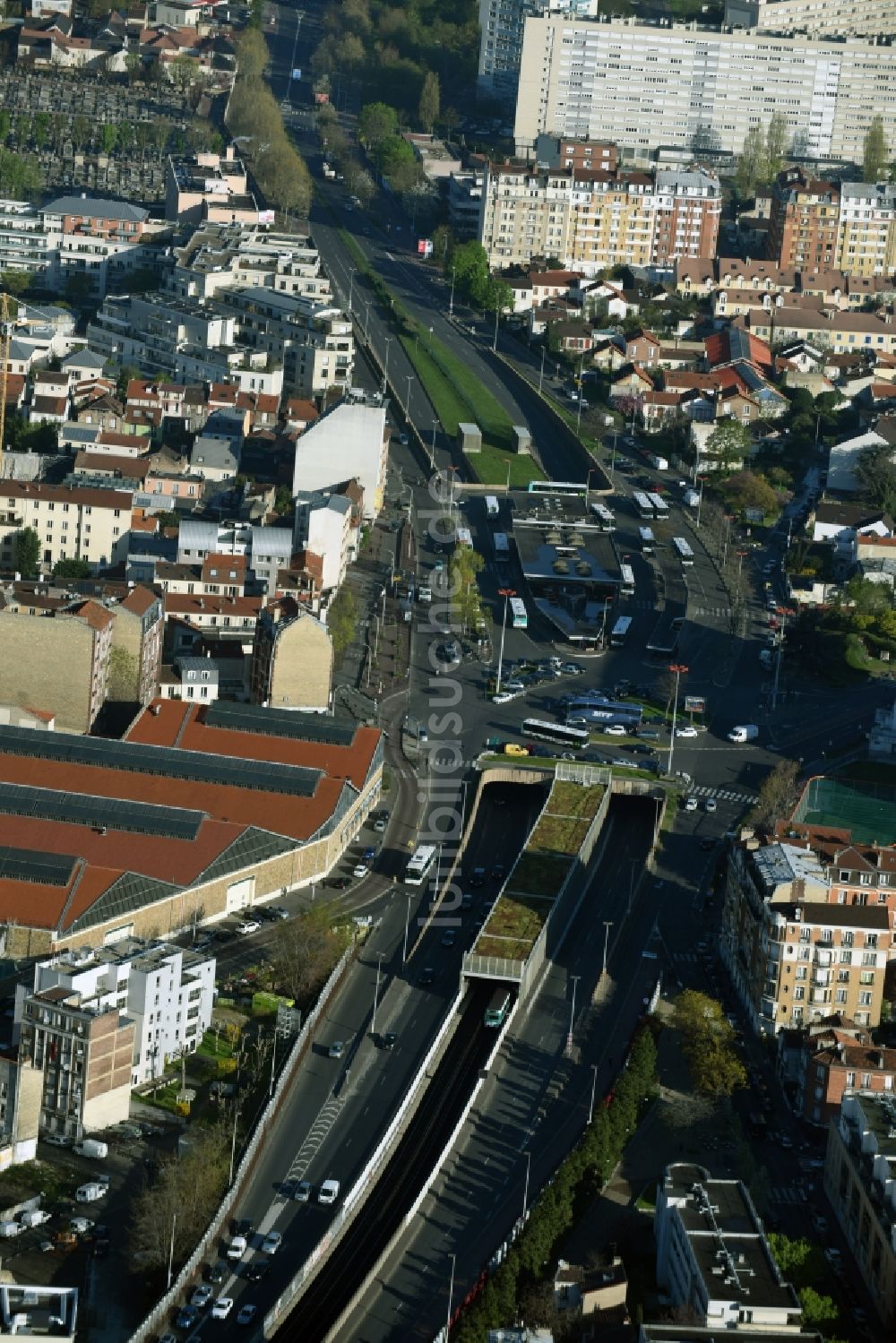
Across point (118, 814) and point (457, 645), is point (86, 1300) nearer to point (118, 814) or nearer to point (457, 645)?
point (118, 814)

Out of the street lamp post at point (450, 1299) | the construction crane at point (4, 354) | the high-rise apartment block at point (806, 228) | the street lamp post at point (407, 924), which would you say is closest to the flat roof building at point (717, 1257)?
the street lamp post at point (450, 1299)

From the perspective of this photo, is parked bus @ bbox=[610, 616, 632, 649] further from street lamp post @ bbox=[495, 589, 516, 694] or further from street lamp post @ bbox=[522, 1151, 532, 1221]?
street lamp post @ bbox=[522, 1151, 532, 1221]

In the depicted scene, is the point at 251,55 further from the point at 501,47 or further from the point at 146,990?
the point at 146,990

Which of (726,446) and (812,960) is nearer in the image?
(812,960)

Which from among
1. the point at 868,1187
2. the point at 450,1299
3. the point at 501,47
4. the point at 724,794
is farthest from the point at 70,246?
the point at 450,1299

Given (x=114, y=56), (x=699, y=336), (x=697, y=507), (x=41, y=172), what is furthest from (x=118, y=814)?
(x=114, y=56)

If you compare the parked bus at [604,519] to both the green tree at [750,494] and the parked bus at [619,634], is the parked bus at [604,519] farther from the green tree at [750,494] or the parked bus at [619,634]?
the parked bus at [619,634]

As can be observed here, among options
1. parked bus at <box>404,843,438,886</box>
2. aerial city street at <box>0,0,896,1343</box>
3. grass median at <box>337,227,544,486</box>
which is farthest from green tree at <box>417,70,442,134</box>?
parked bus at <box>404,843,438,886</box>
